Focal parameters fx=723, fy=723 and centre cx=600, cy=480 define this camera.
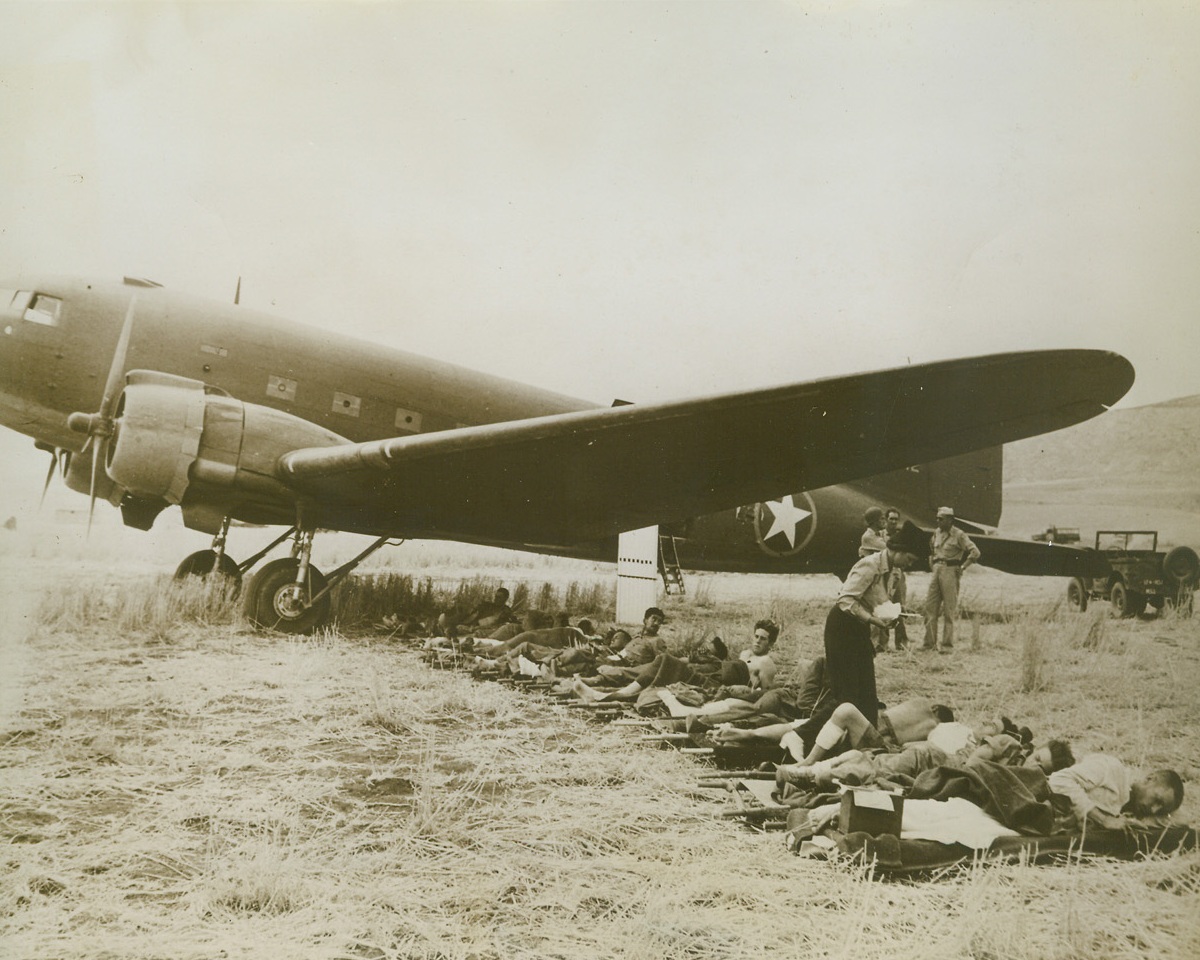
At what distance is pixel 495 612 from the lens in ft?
13.8

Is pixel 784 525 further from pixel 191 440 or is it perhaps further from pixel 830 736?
pixel 191 440

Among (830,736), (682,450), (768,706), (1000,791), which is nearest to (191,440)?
(682,450)

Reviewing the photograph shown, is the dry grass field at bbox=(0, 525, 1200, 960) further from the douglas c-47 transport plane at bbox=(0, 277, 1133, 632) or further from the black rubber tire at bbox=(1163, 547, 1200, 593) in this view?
the douglas c-47 transport plane at bbox=(0, 277, 1133, 632)

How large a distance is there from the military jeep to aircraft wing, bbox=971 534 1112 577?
0.52 feet

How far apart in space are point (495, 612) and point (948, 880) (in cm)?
266

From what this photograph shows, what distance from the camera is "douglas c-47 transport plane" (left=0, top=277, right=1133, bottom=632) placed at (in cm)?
296

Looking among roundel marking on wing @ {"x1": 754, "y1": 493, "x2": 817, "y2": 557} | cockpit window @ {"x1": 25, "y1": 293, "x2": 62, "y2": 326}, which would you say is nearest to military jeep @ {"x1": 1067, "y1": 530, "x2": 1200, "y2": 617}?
roundel marking on wing @ {"x1": 754, "y1": 493, "x2": 817, "y2": 557}

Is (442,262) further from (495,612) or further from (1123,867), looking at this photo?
(1123,867)

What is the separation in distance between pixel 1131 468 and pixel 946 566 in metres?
1.00

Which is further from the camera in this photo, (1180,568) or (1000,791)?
(1180,568)

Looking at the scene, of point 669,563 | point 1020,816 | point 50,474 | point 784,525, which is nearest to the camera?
point 1020,816

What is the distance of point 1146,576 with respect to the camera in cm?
274

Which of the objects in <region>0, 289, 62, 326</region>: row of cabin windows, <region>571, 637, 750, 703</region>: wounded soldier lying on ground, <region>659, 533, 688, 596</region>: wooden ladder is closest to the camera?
<region>0, 289, 62, 326</region>: row of cabin windows

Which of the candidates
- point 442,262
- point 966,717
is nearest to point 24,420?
point 442,262
